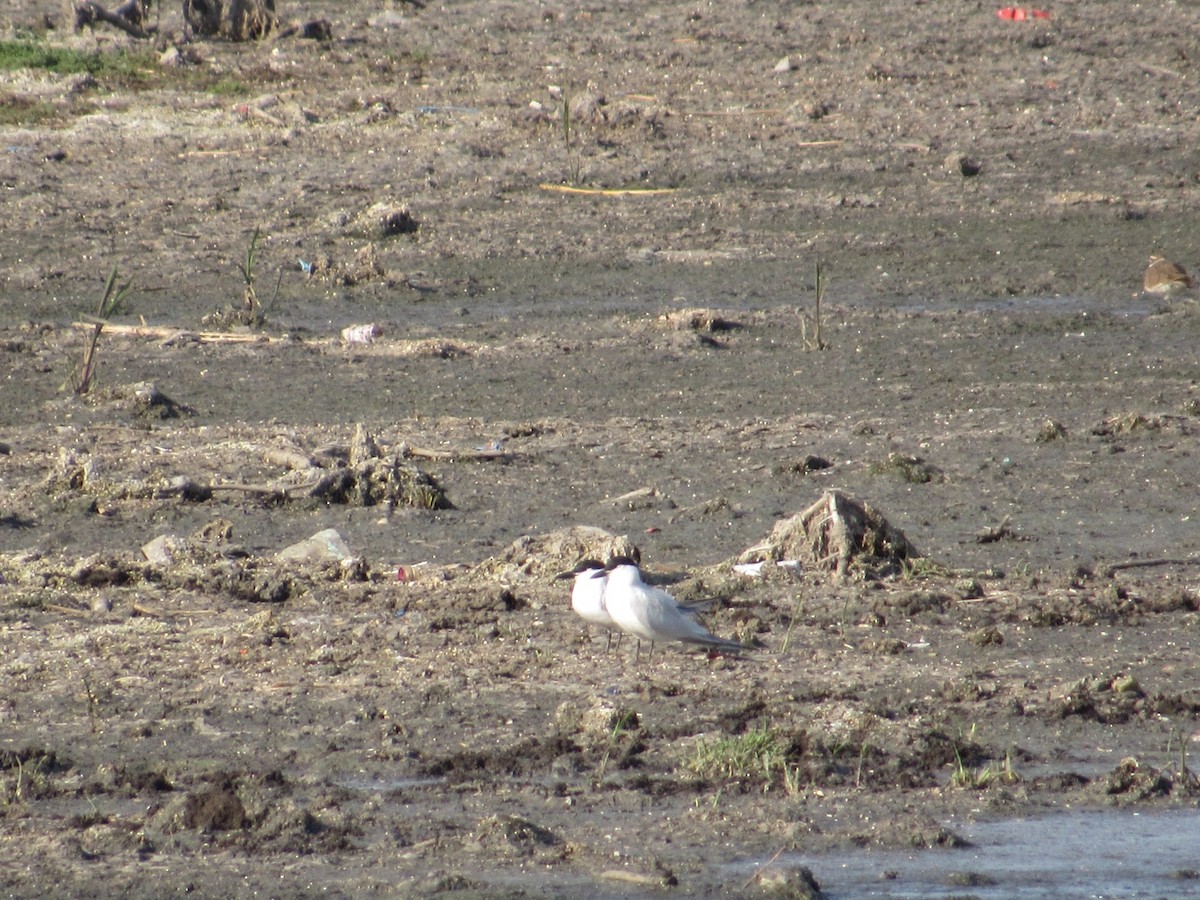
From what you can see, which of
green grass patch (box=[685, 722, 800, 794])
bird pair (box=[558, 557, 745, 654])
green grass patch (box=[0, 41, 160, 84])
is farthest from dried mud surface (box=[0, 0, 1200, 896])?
green grass patch (box=[0, 41, 160, 84])

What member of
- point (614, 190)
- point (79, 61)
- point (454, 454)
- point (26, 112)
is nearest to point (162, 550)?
point (454, 454)

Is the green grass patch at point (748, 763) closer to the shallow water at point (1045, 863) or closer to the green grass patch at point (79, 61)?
the shallow water at point (1045, 863)

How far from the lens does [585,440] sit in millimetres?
7566

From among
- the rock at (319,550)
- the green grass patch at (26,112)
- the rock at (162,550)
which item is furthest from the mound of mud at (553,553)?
the green grass patch at (26,112)

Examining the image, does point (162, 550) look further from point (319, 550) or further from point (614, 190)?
point (614, 190)

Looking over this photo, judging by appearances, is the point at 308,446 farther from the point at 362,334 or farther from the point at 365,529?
the point at 362,334

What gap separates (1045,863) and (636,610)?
4.21ft

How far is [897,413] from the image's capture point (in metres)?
8.05

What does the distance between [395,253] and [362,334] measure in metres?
1.59

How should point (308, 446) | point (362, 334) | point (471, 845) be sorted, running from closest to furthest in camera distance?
1. point (471, 845)
2. point (308, 446)
3. point (362, 334)

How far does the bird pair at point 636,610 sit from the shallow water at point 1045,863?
1010mm

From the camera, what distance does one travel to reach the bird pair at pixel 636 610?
15.8ft

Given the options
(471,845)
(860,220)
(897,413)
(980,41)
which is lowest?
(471,845)

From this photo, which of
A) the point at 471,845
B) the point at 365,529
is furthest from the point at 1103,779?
the point at 365,529
